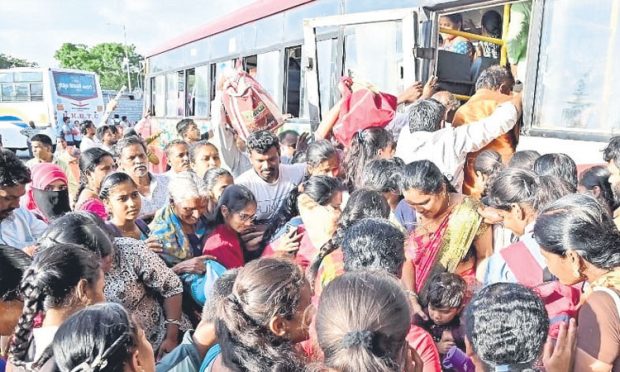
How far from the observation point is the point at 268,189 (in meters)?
3.74

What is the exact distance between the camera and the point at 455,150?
382 centimetres

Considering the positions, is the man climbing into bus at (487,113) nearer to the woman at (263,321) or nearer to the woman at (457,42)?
the woman at (457,42)

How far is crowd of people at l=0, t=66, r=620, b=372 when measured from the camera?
1510mm

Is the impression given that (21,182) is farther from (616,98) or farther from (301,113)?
(301,113)

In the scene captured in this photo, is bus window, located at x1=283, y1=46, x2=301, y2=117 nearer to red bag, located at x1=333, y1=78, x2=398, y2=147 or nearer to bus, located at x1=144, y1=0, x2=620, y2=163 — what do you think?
bus, located at x1=144, y1=0, x2=620, y2=163

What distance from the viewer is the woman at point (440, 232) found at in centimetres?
263

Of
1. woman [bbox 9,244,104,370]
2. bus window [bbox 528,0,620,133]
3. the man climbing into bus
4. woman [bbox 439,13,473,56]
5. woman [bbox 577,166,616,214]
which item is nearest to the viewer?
woman [bbox 9,244,104,370]

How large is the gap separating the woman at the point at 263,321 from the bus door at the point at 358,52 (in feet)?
11.7

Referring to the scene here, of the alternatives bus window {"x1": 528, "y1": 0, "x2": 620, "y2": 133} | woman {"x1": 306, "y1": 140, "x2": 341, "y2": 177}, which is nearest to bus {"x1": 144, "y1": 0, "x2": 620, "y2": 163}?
bus window {"x1": 528, "y1": 0, "x2": 620, "y2": 133}

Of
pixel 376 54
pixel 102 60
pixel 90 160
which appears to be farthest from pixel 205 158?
pixel 102 60

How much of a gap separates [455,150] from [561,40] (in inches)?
41.4

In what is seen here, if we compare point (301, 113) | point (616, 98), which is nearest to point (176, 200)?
point (616, 98)

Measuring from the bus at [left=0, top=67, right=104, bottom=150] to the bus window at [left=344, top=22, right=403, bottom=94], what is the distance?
15.1m

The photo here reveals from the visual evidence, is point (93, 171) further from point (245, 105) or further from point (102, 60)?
point (102, 60)
